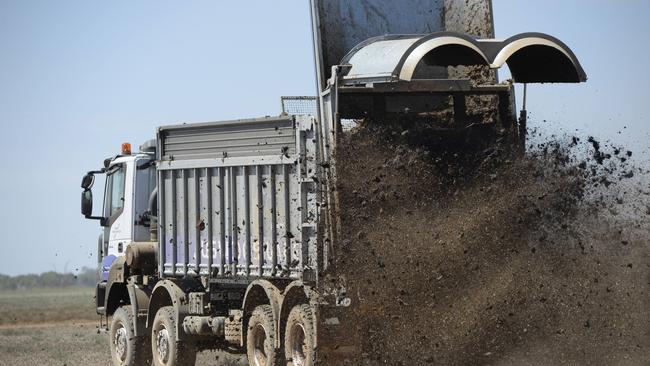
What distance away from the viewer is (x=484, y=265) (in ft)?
38.8

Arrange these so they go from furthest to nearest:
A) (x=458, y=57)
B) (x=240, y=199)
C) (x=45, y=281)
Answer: (x=45, y=281)
(x=240, y=199)
(x=458, y=57)

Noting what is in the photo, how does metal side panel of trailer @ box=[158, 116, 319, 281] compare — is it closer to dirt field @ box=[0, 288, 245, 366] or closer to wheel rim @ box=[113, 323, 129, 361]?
wheel rim @ box=[113, 323, 129, 361]

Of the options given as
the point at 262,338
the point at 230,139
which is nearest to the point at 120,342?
the point at 262,338

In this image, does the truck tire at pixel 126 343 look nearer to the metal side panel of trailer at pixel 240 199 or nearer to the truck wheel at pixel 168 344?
the truck wheel at pixel 168 344

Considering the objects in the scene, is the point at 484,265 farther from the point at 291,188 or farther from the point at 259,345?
the point at 259,345

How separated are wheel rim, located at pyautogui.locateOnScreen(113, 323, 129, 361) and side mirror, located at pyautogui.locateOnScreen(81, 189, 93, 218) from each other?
1.79 meters

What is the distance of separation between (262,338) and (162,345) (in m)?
2.76

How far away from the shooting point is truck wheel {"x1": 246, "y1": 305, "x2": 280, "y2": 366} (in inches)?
511

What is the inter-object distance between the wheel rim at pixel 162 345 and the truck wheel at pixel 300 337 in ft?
11.1

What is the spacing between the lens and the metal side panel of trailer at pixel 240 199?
12.5 m

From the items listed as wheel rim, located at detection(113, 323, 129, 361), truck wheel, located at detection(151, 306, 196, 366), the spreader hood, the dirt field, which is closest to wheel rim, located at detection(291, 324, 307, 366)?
the spreader hood

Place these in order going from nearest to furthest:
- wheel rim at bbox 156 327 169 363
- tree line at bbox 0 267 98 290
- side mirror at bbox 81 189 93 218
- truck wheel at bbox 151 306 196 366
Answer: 1. truck wheel at bbox 151 306 196 366
2. wheel rim at bbox 156 327 169 363
3. side mirror at bbox 81 189 93 218
4. tree line at bbox 0 267 98 290

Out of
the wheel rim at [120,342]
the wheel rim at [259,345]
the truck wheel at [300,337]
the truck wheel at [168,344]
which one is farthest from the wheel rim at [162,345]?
the truck wheel at [300,337]

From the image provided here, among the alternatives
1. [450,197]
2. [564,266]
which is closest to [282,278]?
[450,197]
